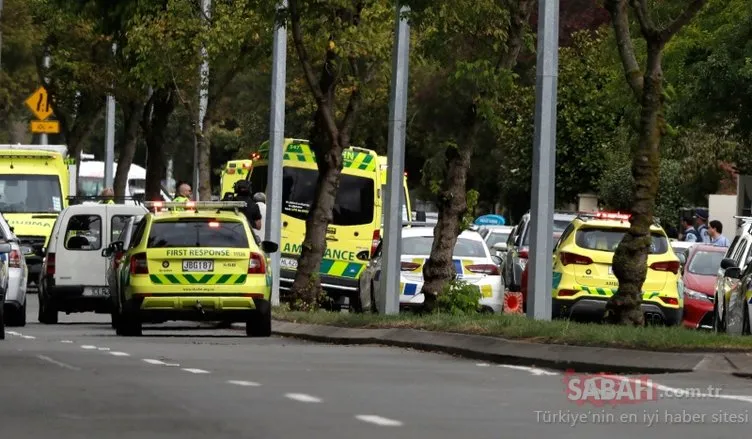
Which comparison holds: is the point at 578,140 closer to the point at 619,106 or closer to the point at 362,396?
the point at 619,106

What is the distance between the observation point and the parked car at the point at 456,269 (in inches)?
1236

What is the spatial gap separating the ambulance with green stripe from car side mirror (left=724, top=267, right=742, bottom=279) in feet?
42.9

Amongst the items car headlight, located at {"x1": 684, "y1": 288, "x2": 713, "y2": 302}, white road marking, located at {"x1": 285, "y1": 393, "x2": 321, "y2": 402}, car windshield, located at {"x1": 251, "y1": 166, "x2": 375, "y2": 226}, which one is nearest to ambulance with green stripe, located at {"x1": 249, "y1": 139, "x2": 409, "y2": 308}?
car windshield, located at {"x1": 251, "y1": 166, "x2": 375, "y2": 226}

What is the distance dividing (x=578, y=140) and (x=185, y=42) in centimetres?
2002

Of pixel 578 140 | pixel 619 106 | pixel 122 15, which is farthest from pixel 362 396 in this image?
pixel 578 140

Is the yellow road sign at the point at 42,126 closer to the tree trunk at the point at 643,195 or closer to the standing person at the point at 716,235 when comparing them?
the standing person at the point at 716,235

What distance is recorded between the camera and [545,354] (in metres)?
19.8

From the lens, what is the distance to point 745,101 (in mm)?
41812

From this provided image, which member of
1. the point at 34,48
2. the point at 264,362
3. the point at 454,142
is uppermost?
the point at 34,48

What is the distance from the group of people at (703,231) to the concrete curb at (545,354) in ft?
41.9

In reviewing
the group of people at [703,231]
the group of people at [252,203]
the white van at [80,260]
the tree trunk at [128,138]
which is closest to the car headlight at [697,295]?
the group of people at [703,231]

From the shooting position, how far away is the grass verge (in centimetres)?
1895

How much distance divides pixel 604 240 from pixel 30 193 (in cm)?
1603

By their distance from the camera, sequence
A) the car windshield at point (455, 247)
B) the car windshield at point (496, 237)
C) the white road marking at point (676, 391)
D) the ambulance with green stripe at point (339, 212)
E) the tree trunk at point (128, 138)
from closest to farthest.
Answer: the white road marking at point (676, 391) → the car windshield at point (455, 247) → the ambulance with green stripe at point (339, 212) → the car windshield at point (496, 237) → the tree trunk at point (128, 138)
